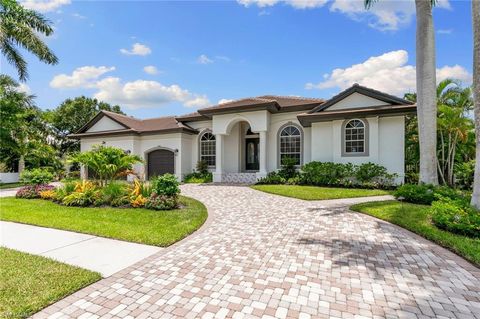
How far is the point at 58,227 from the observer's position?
684 cm

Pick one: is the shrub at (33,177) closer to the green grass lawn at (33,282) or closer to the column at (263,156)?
the green grass lawn at (33,282)

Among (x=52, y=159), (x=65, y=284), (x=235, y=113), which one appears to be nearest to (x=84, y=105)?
(x=52, y=159)

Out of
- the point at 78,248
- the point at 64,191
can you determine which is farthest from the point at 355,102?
the point at 64,191

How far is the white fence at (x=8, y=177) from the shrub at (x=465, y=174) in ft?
110

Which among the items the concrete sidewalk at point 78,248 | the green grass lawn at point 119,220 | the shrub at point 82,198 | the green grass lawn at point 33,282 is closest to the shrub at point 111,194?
the shrub at point 82,198

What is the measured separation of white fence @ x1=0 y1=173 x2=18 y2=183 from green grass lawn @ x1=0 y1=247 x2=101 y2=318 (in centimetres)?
2346

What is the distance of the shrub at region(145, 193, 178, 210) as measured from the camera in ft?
29.3

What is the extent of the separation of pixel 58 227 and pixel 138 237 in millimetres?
2727

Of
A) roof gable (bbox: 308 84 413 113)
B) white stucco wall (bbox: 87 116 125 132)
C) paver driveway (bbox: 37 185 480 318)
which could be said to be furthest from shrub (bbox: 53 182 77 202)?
roof gable (bbox: 308 84 413 113)

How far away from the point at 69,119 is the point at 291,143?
2754 centimetres

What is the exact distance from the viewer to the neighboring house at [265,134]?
14352 millimetres

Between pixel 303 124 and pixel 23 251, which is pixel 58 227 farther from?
pixel 303 124

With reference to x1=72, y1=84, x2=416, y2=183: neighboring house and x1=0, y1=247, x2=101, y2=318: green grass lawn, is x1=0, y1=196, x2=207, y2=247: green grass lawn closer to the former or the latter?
x1=0, y1=247, x2=101, y2=318: green grass lawn

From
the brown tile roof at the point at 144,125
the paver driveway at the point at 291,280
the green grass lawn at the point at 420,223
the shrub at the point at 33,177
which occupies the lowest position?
the paver driveway at the point at 291,280
